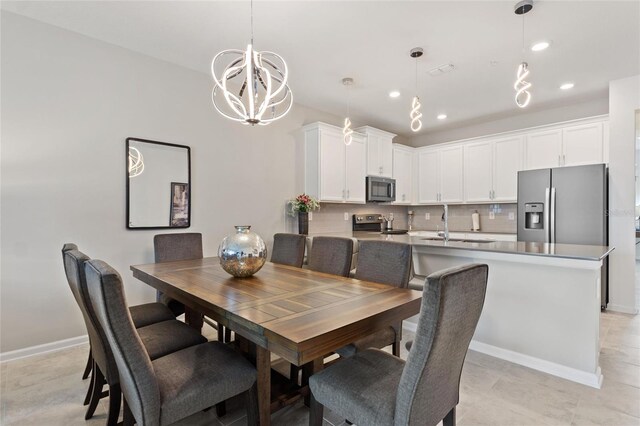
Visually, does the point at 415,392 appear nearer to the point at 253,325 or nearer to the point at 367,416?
the point at 367,416

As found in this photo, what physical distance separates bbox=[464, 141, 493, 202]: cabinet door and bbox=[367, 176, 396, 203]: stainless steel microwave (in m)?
1.21

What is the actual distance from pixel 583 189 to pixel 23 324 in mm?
5717

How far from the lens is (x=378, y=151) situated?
17.1 ft

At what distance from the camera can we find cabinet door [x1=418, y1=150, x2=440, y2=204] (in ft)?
18.8

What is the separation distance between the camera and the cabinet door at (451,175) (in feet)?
17.6

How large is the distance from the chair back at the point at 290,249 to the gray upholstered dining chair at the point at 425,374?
1416mm

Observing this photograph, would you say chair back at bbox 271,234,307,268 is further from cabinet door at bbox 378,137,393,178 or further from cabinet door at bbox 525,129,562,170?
cabinet door at bbox 525,129,562,170

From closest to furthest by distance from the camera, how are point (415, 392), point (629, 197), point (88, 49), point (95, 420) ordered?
point (415, 392) → point (95, 420) → point (88, 49) → point (629, 197)

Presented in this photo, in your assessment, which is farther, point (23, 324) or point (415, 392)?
point (23, 324)

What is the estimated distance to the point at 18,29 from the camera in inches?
100

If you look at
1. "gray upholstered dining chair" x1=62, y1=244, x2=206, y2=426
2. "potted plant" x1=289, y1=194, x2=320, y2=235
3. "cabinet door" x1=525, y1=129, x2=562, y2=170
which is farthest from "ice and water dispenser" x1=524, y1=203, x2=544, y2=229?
"gray upholstered dining chair" x1=62, y1=244, x2=206, y2=426

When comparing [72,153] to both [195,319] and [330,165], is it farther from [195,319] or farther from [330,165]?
[330,165]

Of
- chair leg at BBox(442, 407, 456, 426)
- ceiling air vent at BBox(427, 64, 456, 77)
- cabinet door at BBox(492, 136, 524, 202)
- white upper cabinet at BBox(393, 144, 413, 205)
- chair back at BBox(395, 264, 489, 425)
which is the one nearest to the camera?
chair back at BBox(395, 264, 489, 425)

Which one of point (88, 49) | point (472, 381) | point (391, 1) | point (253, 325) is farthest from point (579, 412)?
A: point (88, 49)
